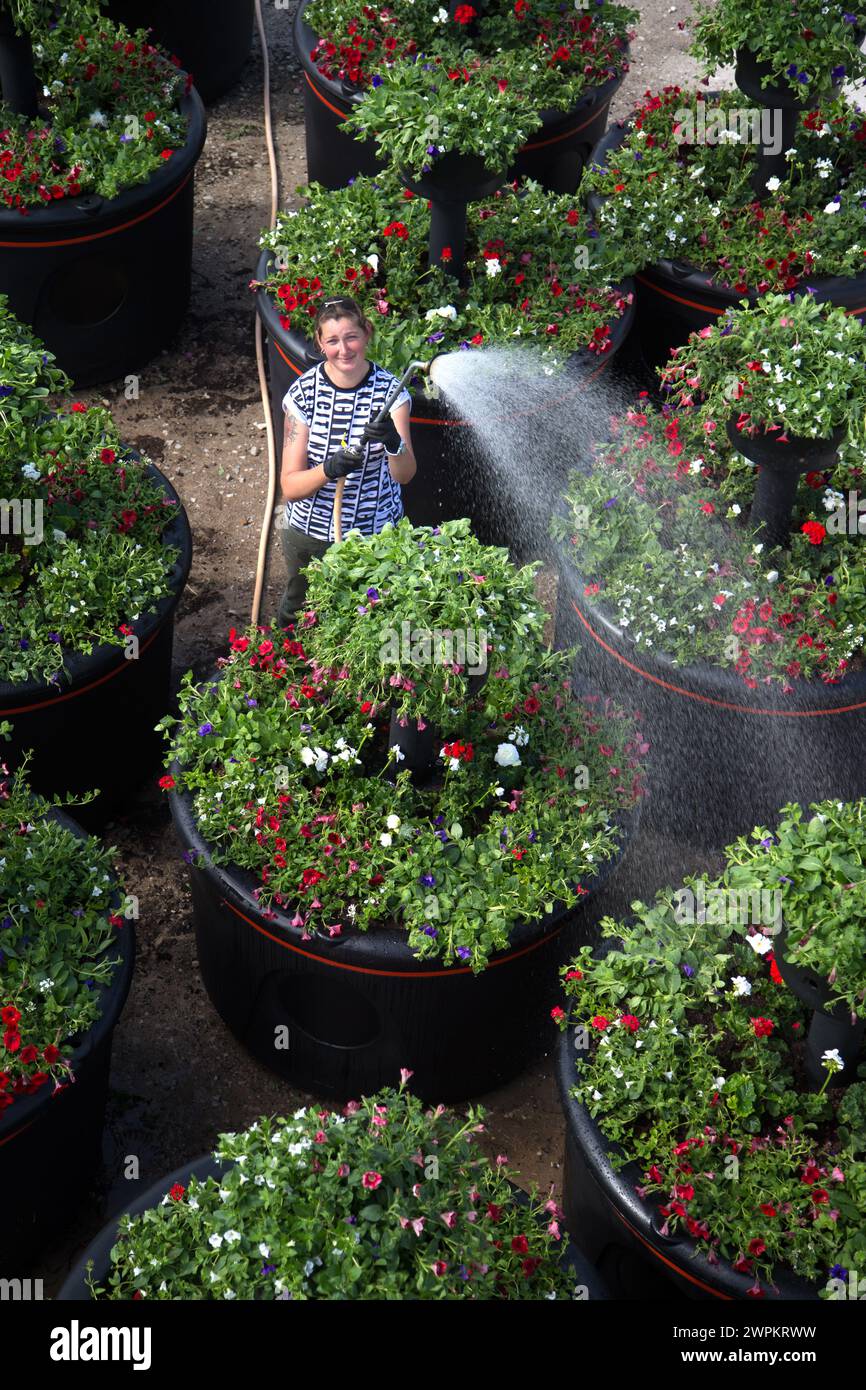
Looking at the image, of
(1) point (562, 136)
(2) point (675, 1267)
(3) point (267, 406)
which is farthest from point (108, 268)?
(2) point (675, 1267)

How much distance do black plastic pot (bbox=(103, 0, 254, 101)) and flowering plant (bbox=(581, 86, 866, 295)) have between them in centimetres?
284

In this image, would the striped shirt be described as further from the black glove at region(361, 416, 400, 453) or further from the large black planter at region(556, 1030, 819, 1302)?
the large black planter at region(556, 1030, 819, 1302)

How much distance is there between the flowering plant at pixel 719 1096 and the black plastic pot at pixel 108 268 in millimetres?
3693

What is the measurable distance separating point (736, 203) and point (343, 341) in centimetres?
239

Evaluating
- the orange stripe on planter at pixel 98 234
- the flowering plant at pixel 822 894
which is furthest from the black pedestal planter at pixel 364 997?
the orange stripe on planter at pixel 98 234

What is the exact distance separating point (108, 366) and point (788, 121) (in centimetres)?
296

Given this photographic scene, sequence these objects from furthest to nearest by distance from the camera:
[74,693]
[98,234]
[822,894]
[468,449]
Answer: [98,234] < [468,449] < [74,693] < [822,894]

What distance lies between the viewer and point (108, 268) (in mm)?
6934

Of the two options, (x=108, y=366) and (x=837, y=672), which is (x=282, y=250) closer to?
(x=108, y=366)

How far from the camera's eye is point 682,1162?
158 inches

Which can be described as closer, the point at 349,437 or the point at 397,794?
the point at 397,794
